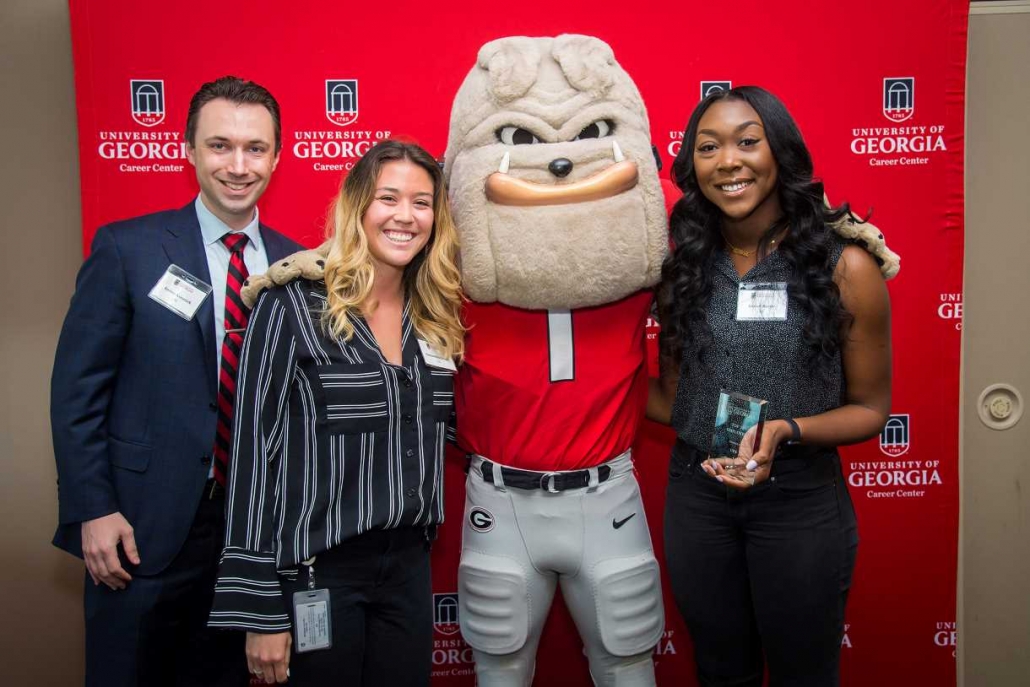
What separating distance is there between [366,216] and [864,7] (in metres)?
2.14

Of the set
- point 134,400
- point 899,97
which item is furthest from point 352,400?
point 899,97

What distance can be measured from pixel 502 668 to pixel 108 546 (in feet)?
3.56

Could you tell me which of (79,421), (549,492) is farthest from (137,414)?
(549,492)

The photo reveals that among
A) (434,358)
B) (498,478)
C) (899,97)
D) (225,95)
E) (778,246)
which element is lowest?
(498,478)

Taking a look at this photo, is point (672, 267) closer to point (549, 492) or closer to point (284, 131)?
point (549, 492)

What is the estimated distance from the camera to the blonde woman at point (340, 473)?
1.63 metres

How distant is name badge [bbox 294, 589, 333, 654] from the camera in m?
1.64

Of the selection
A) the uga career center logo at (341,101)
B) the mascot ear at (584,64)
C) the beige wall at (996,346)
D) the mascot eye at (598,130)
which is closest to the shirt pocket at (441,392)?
the mascot eye at (598,130)

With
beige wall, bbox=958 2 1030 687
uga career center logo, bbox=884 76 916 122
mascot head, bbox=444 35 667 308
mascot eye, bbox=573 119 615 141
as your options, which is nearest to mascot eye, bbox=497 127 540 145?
mascot head, bbox=444 35 667 308

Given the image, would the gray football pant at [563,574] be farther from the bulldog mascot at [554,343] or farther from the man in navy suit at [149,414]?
the man in navy suit at [149,414]

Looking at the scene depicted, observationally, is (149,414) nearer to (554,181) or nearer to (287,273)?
(287,273)

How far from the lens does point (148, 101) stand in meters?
2.74

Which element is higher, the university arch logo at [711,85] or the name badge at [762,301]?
the university arch logo at [711,85]

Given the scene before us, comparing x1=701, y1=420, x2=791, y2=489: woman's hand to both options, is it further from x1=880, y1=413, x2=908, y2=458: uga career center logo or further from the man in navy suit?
x1=880, y1=413, x2=908, y2=458: uga career center logo
